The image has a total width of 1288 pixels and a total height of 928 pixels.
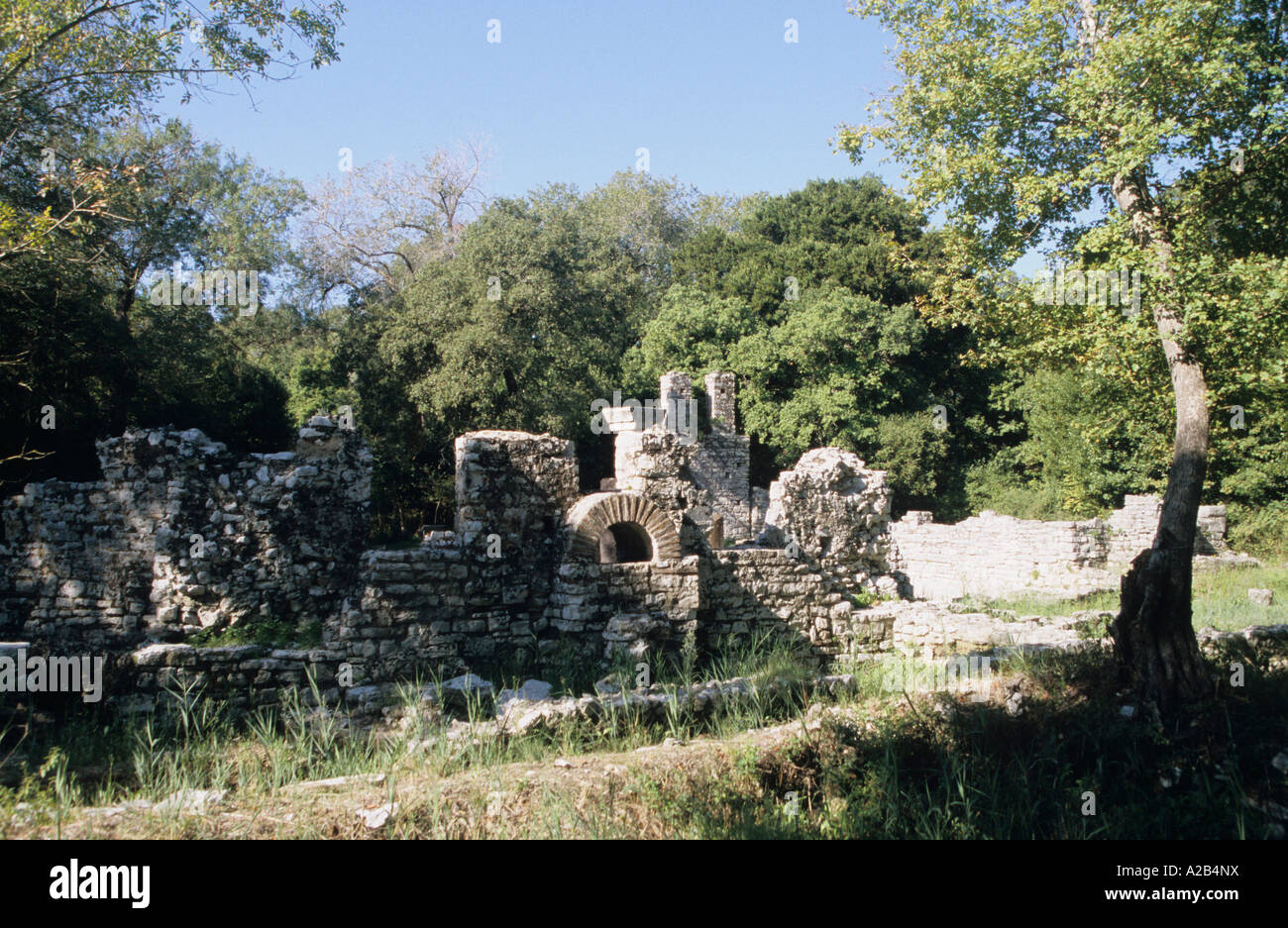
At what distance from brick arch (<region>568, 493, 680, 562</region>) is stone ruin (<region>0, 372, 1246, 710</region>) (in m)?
0.02

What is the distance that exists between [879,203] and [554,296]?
52.2ft

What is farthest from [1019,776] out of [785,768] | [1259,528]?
[1259,528]

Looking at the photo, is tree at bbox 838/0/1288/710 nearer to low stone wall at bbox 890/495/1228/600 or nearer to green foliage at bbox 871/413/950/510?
low stone wall at bbox 890/495/1228/600

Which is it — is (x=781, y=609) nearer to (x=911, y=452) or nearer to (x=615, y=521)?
(x=615, y=521)

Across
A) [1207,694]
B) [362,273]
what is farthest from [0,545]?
[362,273]

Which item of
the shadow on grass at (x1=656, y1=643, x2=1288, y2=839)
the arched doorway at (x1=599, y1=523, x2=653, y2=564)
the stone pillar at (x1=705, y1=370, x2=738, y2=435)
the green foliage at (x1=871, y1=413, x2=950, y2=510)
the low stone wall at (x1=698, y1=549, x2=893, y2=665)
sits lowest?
the shadow on grass at (x1=656, y1=643, x2=1288, y2=839)

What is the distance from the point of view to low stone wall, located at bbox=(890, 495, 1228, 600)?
1680 cm

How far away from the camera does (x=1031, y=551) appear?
17.7m

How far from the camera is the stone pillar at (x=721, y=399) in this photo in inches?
1126

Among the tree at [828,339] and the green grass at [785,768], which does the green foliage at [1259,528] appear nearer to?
the tree at [828,339]

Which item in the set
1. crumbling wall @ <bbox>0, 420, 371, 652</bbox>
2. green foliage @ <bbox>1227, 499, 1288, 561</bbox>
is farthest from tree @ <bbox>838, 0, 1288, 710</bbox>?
green foliage @ <bbox>1227, 499, 1288, 561</bbox>

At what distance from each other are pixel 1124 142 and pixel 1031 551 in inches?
419

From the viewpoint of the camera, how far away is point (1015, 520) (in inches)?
715

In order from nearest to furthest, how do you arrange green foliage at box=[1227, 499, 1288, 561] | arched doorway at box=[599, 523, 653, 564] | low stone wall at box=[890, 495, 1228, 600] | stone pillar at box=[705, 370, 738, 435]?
arched doorway at box=[599, 523, 653, 564]
low stone wall at box=[890, 495, 1228, 600]
green foliage at box=[1227, 499, 1288, 561]
stone pillar at box=[705, 370, 738, 435]
